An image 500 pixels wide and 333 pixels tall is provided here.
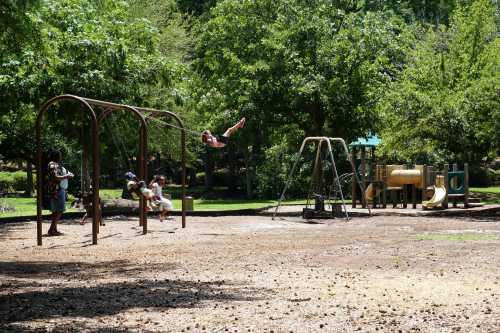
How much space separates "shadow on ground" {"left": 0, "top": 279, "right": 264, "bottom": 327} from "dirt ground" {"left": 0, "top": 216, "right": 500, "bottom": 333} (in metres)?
0.01

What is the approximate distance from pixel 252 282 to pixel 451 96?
20.6 metres

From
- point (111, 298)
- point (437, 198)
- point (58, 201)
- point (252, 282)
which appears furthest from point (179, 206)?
point (111, 298)

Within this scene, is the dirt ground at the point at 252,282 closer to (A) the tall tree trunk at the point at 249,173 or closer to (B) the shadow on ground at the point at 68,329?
(B) the shadow on ground at the point at 68,329

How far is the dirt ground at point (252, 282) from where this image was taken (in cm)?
877

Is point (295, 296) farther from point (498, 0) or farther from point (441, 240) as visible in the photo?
point (498, 0)

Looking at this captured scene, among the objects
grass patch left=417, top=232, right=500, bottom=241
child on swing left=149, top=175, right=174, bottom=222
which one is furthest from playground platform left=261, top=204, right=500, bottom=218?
grass patch left=417, top=232, right=500, bottom=241

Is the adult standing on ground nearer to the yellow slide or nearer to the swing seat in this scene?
the swing seat

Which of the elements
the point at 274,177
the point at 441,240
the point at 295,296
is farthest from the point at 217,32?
the point at 295,296

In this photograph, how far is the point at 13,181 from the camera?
48.5 m

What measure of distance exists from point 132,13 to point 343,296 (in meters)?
33.3

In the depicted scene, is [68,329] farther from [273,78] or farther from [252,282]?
[273,78]

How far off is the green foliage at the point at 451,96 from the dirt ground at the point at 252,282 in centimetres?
854

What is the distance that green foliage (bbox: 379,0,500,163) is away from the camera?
28.4m

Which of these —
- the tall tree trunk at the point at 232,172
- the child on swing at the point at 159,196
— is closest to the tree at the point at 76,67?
the child on swing at the point at 159,196
